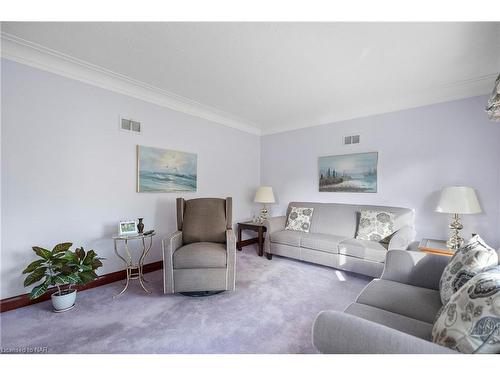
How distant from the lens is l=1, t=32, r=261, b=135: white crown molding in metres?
2.00

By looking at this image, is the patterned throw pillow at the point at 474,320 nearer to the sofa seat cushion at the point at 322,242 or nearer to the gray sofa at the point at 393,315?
the gray sofa at the point at 393,315

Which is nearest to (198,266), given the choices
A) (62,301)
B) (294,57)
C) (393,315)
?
(62,301)

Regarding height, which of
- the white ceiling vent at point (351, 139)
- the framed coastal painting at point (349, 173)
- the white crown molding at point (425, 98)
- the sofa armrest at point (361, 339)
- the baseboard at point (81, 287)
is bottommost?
the baseboard at point (81, 287)

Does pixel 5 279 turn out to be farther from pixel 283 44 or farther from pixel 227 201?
pixel 283 44

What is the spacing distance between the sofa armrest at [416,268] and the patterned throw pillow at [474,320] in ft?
2.64

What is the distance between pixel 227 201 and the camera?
2.85 meters

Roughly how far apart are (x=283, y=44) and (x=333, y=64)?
2.13ft

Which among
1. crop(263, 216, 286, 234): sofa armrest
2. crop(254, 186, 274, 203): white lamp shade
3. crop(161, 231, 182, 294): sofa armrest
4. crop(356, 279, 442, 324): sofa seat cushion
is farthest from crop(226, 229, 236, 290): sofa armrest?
crop(254, 186, 274, 203): white lamp shade

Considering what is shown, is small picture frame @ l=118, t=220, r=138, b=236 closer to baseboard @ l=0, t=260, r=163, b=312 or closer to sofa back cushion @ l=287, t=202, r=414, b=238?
baseboard @ l=0, t=260, r=163, b=312

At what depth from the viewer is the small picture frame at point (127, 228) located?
2399 mm

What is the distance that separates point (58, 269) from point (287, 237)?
107 inches

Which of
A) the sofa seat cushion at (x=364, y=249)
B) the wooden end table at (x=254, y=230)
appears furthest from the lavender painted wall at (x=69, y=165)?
the sofa seat cushion at (x=364, y=249)

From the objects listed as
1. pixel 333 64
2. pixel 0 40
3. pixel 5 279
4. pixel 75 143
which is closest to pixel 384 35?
pixel 333 64

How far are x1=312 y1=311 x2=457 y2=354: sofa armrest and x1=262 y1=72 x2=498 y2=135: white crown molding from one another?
3212 mm
